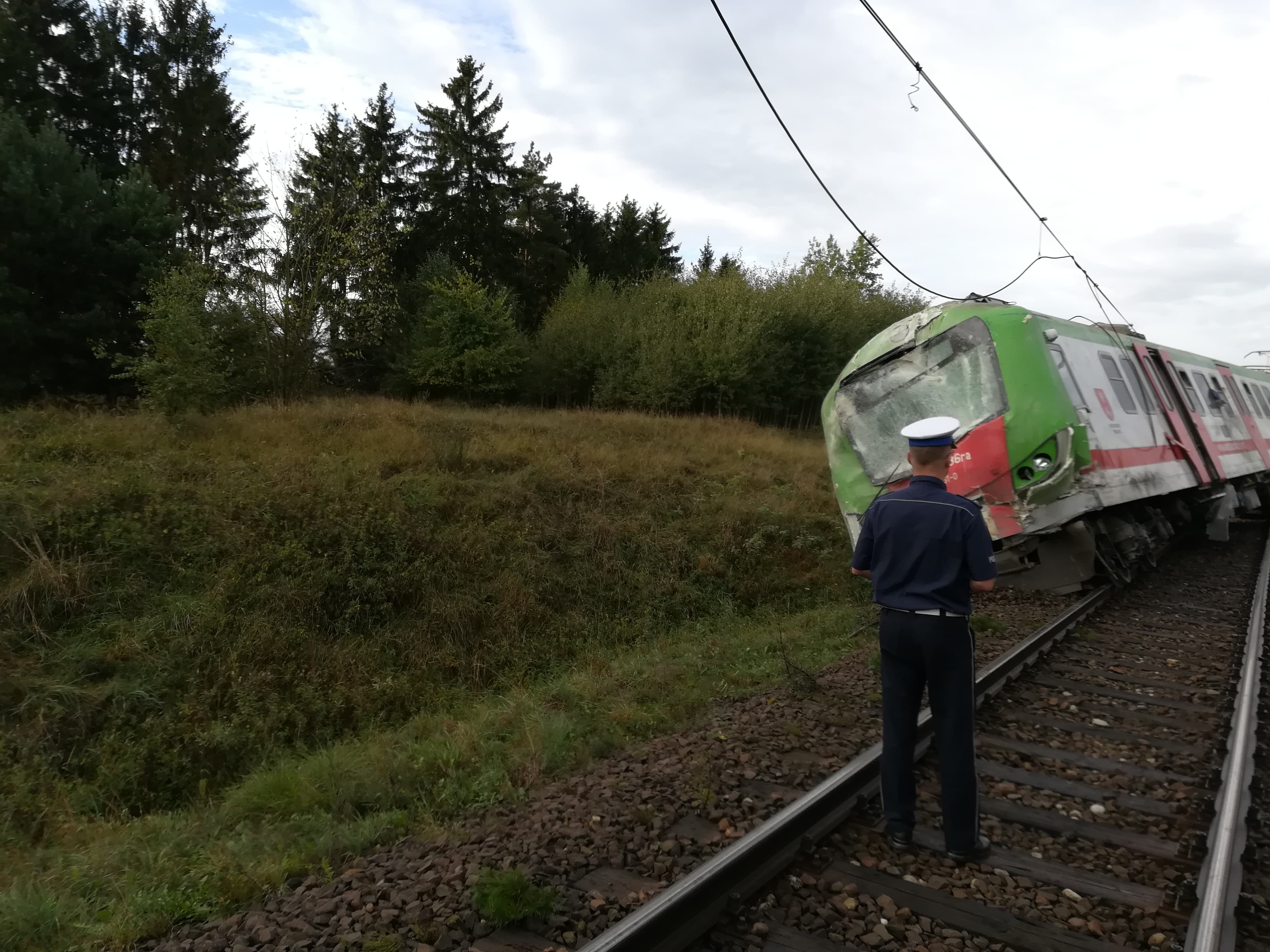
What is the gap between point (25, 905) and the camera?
357 centimetres

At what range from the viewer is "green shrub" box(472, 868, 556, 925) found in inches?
119

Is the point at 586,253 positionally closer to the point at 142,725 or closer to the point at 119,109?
the point at 119,109

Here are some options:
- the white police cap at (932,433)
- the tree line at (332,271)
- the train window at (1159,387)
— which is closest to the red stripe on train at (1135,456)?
the train window at (1159,387)

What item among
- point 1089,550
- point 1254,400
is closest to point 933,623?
point 1089,550

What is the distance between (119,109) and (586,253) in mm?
24091

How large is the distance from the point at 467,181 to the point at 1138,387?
34118 mm

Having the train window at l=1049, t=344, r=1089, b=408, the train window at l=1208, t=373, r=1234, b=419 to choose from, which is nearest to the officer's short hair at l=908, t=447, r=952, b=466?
the train window at l=1049, t=344, r=1089, b=408

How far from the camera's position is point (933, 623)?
3564mm

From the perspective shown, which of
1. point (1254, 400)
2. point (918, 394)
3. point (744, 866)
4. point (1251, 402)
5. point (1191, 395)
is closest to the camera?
point (744, 866)

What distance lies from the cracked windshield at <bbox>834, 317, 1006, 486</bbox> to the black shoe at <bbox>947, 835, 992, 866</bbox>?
5.46 m

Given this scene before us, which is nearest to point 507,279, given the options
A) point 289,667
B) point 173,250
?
point 173,250

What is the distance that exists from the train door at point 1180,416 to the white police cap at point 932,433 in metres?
8.79

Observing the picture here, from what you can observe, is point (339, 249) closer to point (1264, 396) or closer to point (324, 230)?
point (324, 230)

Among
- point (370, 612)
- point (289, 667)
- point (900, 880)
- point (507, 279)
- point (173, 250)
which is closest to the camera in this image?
point (900, 880)
